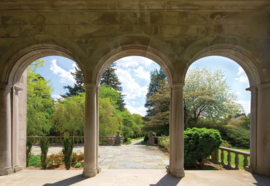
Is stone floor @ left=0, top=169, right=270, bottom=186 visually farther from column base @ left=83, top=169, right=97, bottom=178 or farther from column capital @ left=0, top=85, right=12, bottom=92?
column capital @ left=0, top=85, right=12, bottom=92

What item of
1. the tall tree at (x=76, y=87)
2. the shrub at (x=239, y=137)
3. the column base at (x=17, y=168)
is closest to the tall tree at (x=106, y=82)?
the tall tree at (x=76, y=87)

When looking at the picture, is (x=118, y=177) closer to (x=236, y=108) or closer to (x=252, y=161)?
(x=252, y=161)

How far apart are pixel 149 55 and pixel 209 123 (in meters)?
13.2

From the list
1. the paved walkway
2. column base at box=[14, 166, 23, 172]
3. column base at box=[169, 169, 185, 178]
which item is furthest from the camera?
the paved walkway

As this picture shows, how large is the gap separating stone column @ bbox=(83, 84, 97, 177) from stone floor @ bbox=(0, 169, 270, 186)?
0.87ft

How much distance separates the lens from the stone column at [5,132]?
4496mm

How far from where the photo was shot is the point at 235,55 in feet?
16.3

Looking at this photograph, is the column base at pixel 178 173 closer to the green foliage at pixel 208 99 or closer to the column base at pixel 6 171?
the column base at pixel 6 171

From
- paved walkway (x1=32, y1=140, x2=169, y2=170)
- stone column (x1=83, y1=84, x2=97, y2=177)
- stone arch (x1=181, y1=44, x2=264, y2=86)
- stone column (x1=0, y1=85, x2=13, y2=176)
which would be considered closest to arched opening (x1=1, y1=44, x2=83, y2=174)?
stone column (x1=0, y1=85, x2=13, y2=176)

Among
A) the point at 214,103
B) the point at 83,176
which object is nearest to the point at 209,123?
the point at 214,103

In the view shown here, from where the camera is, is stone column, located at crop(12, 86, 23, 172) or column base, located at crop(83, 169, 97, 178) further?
stone column, located at crop(12, 86, 23, 172)

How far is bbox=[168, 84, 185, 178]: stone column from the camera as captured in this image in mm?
4449

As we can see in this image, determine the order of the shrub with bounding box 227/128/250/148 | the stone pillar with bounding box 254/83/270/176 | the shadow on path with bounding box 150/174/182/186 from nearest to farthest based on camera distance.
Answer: the shadow on path with bounding box 150/174/182/186
the stone pillar with bounding box 254/83/270/176
the shrub with bounding box 227/128/250/148

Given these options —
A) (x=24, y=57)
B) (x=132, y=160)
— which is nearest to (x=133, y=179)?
(x=132, y=160)
